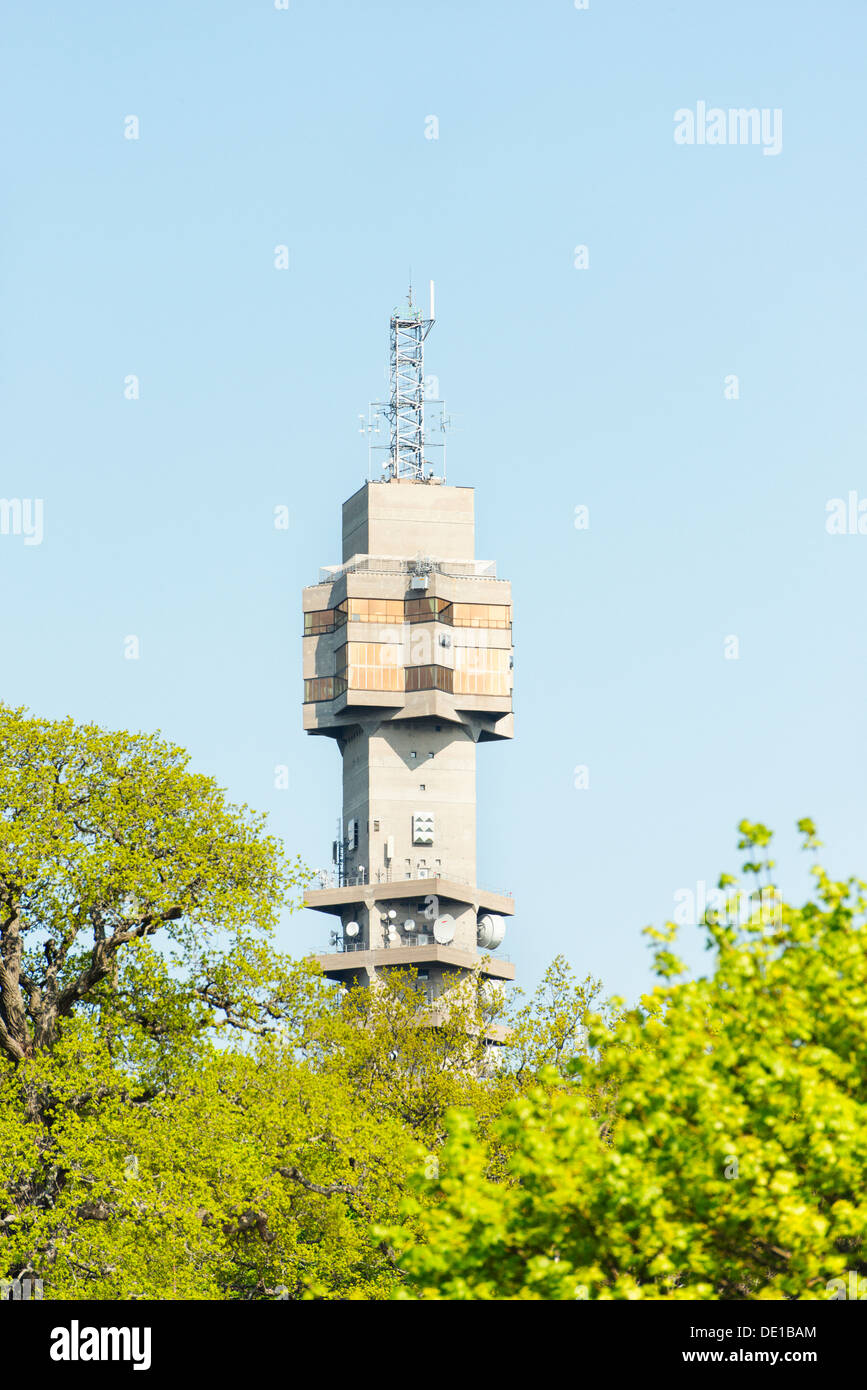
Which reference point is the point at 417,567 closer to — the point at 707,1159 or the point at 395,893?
the point at 395,893

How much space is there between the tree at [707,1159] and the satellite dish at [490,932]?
119748 millimetres

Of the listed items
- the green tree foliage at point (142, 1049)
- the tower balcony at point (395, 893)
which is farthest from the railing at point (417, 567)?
the green tree foliage at point (142, 1049)

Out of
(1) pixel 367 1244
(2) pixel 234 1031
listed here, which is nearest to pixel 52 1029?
(2) pixel 234 1031

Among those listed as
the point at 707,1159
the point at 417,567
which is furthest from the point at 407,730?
the point at 707,1159

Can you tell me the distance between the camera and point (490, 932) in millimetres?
146500

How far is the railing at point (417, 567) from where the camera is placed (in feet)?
492

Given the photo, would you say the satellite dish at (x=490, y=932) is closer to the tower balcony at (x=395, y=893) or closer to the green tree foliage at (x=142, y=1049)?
the tower balcony at (x=395, y=893)

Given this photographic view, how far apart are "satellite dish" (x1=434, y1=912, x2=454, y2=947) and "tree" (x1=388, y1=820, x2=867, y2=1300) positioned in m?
114

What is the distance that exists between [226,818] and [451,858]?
315 ft

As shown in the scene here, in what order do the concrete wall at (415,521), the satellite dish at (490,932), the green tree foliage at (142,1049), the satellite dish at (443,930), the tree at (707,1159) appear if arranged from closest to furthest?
the tree at (707,1159) → the green tree foliage at (142,1049) → the satellite dish at (443,930) → the satellite dish at (490,932) → the concrete wall at (415,521)

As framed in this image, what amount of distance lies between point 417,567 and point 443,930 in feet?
91.9

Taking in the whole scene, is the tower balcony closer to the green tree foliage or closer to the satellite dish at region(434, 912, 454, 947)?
the satellite dish at region(434, 912, 454, 947)

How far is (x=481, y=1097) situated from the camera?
68.8m

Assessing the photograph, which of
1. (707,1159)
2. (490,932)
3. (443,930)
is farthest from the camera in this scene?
(490,932)
